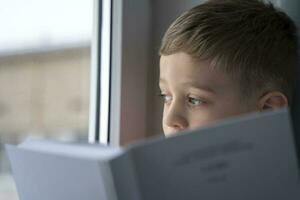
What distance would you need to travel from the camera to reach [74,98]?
1108 mm

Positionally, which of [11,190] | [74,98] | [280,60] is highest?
[280,60]

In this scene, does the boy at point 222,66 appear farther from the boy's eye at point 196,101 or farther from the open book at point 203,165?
the open book at point 203,165

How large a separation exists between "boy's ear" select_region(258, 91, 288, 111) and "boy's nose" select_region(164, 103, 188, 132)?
0.13 metres

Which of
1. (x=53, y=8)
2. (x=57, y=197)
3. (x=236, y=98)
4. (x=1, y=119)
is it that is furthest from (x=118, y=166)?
(x=53, y=8)

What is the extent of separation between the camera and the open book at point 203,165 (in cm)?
50

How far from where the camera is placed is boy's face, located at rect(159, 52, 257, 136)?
2.82 ft

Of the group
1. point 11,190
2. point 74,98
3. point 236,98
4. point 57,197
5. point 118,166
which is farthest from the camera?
point 74,98

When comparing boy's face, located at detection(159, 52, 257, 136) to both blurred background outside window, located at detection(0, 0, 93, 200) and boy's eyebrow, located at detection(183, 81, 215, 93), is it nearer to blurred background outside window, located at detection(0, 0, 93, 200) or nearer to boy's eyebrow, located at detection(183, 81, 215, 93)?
boy's eyebrow, located at detection(183, 81, 215, 93)

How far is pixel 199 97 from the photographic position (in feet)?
2.82

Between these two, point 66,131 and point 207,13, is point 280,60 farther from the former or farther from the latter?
point 66,131

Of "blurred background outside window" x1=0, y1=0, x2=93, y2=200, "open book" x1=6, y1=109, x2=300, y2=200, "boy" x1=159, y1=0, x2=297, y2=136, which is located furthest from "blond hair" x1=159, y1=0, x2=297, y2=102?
"open book" x1=6, y1=109, x2=300, y2=200

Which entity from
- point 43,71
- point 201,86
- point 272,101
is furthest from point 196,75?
point 43,71

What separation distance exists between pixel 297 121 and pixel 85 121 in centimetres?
43

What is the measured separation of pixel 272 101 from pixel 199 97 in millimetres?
125
